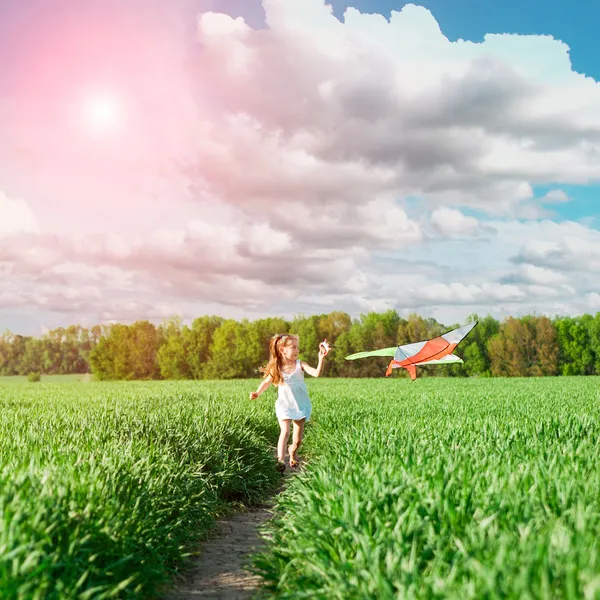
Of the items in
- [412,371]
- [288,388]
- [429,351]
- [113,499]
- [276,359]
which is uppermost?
[429,351]

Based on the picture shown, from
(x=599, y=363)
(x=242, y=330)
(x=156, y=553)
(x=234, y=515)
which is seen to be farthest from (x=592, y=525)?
(x=599, y=363)

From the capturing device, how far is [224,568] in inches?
230

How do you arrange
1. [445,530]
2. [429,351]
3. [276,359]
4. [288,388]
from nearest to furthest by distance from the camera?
[445,530] < [288,388] < [276,359] < [429,351]

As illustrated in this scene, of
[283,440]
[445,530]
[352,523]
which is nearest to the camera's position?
[445,530]

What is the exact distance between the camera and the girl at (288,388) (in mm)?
9828

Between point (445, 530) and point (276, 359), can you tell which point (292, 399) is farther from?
point (445, 530)

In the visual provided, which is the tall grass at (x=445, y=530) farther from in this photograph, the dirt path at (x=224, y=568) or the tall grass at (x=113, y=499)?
the tall grass at (x=113, y=499)

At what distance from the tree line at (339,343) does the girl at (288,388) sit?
185 feet

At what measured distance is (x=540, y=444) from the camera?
283 inches

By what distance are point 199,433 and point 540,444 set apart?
16.1ft

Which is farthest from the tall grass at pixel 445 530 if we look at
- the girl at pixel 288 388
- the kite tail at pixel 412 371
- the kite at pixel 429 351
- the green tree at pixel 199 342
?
the green tree at pixel 199 342

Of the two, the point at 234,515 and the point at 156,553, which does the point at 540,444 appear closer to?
the point at 234,515

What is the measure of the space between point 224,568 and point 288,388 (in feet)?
14.0

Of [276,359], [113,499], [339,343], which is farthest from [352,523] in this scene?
[339,343]
